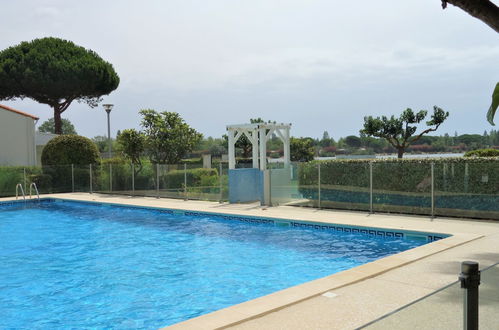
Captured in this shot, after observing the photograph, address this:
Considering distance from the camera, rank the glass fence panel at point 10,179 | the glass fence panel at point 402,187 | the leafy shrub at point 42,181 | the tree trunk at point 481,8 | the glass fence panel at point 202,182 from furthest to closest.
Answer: the leafy shrub at point 42,181, the glass fence panel at point 10,179, the glass fence panel at point 202,182, the glass fence panel at point 402,187, the tree trunk at point 481,8

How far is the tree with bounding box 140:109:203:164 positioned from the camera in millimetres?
24422

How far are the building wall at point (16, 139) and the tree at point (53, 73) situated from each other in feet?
13.7

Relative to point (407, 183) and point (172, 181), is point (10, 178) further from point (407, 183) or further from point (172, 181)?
point (407, 183)

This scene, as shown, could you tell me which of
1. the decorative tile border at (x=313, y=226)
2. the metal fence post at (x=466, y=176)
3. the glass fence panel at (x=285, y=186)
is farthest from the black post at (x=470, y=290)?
the glass fence panel at (x=285, y=186)

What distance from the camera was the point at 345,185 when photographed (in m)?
13.9

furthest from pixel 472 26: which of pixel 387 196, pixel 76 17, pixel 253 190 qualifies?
pixel 76 17

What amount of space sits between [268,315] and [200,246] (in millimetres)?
6079

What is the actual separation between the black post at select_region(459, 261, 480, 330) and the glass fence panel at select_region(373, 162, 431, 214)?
987 centimetres

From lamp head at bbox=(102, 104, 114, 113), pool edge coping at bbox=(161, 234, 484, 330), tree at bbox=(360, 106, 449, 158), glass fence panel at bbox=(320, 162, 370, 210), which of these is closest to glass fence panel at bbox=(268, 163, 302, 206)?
glass fence panel at bbox=(320, 162, 370, 210)

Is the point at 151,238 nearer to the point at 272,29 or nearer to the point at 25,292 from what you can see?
the point at 25,292

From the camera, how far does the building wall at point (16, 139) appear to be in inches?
1104

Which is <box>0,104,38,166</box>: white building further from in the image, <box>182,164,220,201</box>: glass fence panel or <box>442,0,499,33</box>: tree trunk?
<box>442,0,499,33</box>: tree trunk

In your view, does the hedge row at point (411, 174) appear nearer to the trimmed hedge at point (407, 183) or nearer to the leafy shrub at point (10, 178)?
the trimmed hedge at point (407, 183)

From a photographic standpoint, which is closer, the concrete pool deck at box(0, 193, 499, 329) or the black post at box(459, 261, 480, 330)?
the black post at box(459, 261, 480, 330)
